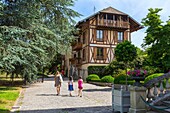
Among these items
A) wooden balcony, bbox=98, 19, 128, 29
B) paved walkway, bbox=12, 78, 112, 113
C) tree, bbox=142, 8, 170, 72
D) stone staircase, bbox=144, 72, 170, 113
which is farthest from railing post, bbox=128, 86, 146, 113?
wooden balcony, bbox=98, 19, 128, 29

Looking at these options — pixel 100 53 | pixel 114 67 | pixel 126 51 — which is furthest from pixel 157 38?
pixel 100 53

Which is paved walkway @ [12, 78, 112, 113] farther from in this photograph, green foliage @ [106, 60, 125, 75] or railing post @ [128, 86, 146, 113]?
green foliage @ [106, 60, 125, 75]

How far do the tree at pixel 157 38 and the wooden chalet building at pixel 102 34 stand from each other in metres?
15.0

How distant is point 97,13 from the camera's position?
34875 mm

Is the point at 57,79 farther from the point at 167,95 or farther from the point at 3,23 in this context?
the point at 167,95

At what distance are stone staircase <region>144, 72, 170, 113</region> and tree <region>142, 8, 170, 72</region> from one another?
7.98m

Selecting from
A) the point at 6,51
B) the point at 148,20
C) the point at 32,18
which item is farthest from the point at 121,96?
the point at 148,20

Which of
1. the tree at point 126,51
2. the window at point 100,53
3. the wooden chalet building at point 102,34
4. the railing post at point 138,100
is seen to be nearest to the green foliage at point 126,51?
the tree at point 126,51

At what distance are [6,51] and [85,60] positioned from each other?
26.2m

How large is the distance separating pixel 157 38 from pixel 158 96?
10.1 meters

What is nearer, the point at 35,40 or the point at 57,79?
the point at 35,40

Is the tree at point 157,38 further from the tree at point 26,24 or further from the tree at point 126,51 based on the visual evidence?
the tree at point 26,24

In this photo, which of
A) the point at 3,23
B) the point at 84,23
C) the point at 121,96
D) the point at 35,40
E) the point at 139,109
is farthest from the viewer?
the point at 84,23

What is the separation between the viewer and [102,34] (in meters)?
36.2
